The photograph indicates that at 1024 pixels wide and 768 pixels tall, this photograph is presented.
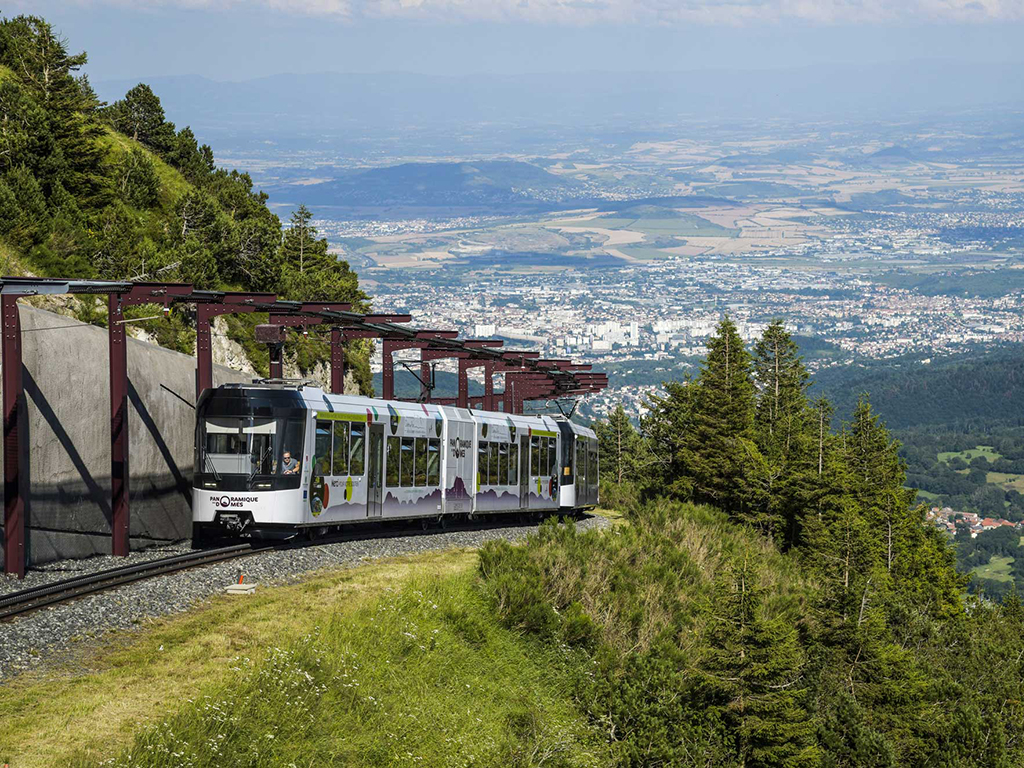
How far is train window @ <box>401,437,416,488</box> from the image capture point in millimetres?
26047

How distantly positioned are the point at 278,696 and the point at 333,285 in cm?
4612

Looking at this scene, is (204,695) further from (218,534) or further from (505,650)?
(218,534)

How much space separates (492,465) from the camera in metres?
30.2

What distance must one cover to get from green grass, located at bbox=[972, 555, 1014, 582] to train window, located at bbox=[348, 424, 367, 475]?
464 ft

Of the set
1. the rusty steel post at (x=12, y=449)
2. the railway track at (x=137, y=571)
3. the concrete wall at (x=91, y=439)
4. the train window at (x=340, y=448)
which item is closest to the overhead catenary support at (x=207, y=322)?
the concrete wall at (x=91, y=439)

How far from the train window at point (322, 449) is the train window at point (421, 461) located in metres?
3.75

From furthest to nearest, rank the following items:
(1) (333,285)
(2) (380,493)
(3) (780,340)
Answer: (3) (780,340) → (1) (333,285) → (2) (380,493)

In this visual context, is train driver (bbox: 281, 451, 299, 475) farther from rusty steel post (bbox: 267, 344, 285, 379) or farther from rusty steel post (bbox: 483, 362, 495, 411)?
rusty steel post (bbox: 483, 362, 495, 411)

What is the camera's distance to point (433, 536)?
2677 cm

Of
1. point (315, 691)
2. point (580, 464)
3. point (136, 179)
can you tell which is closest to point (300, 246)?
point (136, 179)

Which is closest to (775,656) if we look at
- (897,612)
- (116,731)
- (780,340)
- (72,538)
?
(116,731)

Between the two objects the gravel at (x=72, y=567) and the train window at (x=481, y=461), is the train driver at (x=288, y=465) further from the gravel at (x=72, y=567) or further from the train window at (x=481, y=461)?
the train window at (x=481, y=461)

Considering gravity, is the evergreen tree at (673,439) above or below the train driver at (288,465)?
below

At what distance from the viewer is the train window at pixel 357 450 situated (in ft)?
78.3
